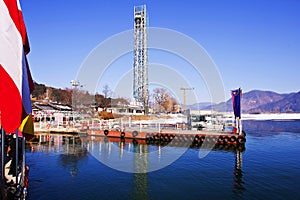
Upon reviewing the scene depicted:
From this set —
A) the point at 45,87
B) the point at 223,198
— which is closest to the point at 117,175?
the point at 223,198

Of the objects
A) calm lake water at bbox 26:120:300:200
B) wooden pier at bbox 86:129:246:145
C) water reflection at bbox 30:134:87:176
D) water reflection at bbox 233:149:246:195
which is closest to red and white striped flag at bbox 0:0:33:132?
calm lake water at bbox 26:120:300:200

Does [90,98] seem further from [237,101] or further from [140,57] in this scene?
[237,101]

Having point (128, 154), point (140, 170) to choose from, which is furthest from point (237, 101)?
point (140, 170)

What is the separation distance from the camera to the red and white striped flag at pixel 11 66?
12.6 feet

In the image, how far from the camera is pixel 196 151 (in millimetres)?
24219

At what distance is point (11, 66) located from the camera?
13.6 ft

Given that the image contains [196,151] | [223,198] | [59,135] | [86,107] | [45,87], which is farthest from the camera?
[45,87]

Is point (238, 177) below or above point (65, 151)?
below

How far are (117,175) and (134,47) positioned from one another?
62030 mm

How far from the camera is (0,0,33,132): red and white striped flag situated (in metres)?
3.85

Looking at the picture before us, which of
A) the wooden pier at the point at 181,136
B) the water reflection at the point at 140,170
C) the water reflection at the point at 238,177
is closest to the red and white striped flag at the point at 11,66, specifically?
the water reflection at the point at 140,170

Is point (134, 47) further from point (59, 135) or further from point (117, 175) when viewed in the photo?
point (117, 175)

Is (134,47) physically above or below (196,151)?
above

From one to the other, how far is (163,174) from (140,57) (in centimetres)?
6104
